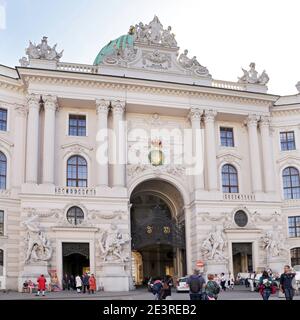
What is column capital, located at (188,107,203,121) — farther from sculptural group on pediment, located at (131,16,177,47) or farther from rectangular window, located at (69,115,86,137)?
rectangular window, located at (69,115,86,137)

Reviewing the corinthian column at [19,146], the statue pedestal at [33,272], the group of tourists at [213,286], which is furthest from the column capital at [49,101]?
the group of tourists at [213,286]

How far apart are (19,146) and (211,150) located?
15.3 meters

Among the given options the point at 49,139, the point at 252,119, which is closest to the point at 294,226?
the point at 252,119

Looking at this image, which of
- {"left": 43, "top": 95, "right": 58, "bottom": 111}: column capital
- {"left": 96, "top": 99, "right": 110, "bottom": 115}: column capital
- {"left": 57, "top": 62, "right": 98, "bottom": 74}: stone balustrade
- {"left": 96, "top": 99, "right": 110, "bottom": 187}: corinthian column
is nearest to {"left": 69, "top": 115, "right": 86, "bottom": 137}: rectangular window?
{"left": 96, "top": 99, "right": 110, "bottom": 187}: corinthian column

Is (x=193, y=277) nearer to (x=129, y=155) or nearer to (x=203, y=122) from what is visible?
(x=129, y=155)

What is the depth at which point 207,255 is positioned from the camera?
113ft

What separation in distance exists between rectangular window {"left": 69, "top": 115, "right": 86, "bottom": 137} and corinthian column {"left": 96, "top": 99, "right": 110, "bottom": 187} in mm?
1739

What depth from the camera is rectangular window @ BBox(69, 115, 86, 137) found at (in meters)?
36.6

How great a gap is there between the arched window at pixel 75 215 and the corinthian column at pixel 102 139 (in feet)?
9.66

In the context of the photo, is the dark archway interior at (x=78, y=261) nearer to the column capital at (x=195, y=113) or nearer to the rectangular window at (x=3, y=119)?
the rectangular window at (x=3, y=119)

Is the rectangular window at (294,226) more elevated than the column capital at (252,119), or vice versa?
the column capital at (252,119)

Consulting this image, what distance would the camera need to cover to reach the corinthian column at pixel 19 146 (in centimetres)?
3400
